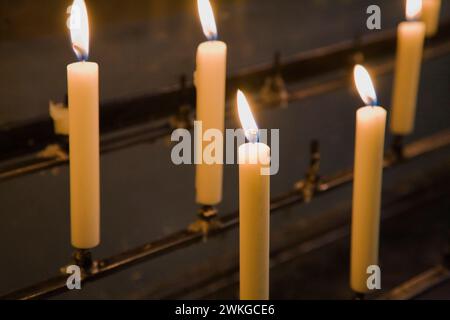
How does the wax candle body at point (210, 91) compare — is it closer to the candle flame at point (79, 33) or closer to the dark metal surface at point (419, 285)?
the candle flame at point (79, 33)

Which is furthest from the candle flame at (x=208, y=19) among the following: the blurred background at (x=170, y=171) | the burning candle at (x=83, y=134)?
the blurred background at (x=170, y=171)

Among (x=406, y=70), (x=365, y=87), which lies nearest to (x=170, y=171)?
(x=406, y=70)

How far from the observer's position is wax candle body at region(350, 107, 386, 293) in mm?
947

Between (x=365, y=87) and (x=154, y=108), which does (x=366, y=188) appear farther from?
(x=154, y=108)

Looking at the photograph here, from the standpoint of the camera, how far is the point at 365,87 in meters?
0.99

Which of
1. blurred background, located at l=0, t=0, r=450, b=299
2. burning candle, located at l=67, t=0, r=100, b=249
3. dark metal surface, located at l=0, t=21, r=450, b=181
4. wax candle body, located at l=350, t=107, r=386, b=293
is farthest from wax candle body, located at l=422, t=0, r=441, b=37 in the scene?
burning candle, located at l=67, t=0, r=100, b=249

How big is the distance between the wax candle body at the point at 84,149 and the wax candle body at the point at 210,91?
16 cm

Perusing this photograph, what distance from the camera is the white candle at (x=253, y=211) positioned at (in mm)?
821

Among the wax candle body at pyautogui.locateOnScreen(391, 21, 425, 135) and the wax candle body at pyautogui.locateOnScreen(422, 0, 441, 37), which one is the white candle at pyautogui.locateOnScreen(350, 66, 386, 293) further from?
the wax candle body at pyautogui.locateOnScreen(422, 0, 441, 37)

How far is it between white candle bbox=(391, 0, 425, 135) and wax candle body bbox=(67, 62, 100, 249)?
54cm

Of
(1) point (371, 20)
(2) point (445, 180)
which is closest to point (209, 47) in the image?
(2) point (445, 180)
